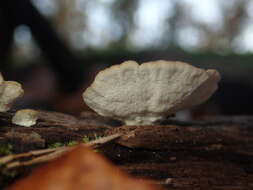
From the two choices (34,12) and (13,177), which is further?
(34,12)

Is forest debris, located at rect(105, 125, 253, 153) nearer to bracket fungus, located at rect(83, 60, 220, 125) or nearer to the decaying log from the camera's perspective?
the decaying log

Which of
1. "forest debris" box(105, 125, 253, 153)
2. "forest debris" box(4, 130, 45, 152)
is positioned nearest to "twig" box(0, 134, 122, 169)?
"forest debris" box(4, 130, 45, 152)

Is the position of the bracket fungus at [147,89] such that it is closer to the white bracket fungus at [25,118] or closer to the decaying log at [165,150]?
the decaying log at [165,150]

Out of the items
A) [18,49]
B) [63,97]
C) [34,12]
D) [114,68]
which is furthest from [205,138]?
[18,49]

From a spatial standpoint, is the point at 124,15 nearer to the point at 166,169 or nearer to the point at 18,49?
the point at 18,49

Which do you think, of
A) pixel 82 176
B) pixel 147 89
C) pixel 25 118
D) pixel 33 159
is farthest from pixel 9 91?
pixel 82 176

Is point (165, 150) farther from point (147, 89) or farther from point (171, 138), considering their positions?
point (147, 89)

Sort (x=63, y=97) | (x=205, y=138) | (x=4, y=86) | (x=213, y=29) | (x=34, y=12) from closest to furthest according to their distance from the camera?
(x=4, y=86) < (x=205, y=138) < (x=34, y=12) < (x=63, y=97) < (x=213, y=29)
